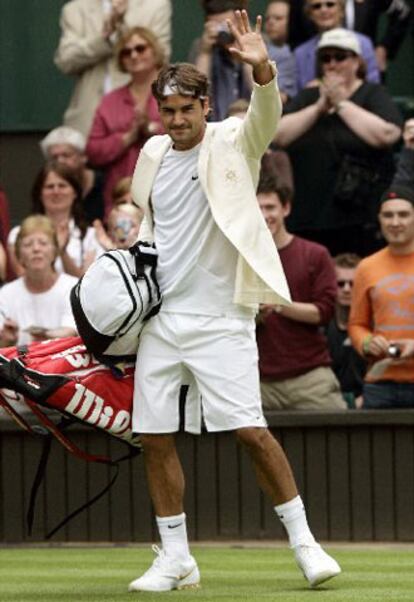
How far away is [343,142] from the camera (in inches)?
503

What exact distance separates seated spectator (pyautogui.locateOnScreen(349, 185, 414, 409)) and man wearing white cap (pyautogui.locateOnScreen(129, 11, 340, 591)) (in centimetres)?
311

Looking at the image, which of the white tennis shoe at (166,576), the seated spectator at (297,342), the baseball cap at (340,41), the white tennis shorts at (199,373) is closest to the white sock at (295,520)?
the white tennis shorts at (199,373)

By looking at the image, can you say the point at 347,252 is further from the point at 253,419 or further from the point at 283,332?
the point at 253,419

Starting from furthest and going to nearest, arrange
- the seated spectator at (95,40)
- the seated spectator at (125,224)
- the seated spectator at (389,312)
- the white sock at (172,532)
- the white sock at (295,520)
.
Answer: the seated spectator at (95,40), the seated spectator at (125,224), the seated spectator at (389,312), the white sock at (172,532), the white sock at (295,520)

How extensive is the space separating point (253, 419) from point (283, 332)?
3535mm

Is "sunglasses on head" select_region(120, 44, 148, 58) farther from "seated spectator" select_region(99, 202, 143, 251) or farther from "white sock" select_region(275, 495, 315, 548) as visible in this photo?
"white sock" select_region(275, 495, 315, 548)

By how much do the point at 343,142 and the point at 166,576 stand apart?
210 inches

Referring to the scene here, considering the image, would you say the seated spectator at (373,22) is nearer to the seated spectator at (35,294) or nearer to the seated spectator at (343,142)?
the seated spectator at (343,142)

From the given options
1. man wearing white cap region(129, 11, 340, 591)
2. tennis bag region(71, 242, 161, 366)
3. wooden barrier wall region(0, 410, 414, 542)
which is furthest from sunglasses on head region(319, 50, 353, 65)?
tennis bag region(71, 242, 161, 366)

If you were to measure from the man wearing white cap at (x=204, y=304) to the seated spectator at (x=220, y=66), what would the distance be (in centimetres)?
509

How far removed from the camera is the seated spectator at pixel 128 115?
13.1 metres

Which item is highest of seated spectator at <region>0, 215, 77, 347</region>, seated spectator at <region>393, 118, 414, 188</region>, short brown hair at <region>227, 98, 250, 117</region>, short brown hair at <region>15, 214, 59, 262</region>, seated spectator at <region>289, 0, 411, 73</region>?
seated spectator at <region>289, 0, 411, 73</region>

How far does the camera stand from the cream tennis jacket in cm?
784

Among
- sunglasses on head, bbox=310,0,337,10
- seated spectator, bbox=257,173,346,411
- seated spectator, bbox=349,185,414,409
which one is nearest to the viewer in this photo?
seated spectator, bbox=349,185,414,409
